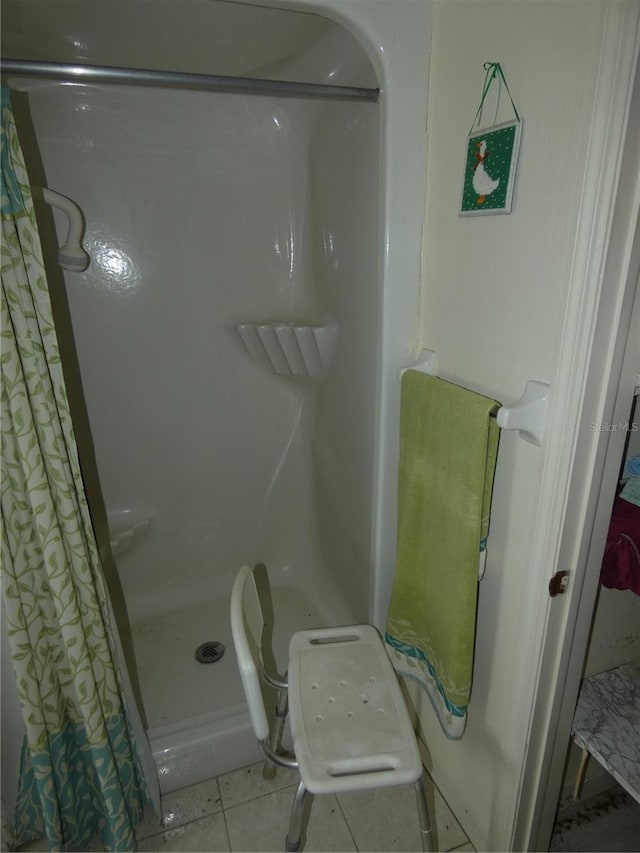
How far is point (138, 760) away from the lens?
50.7 inches

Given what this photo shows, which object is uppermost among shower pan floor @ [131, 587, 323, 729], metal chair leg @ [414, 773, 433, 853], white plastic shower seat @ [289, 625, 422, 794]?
white plastic shower seat @ [289, 625, 422, 794]

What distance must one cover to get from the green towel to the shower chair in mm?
108

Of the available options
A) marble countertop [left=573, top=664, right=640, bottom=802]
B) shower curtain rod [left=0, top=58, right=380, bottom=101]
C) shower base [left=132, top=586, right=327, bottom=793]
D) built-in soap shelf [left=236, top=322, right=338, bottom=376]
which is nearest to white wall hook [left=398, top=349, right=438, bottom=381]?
built-in soap shelf [left=236, top=322, right=338, bottom=376]

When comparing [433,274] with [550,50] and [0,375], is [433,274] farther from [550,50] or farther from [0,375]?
[0,375]

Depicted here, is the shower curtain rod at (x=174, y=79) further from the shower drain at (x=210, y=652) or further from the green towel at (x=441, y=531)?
the shower drain at (x=210, y=652)

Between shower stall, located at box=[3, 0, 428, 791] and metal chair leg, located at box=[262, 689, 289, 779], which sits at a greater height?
shower stall, located at box=[3, 0, 428, 791]

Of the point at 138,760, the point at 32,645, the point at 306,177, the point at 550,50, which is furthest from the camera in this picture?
the point at 306,177

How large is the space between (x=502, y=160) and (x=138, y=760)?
1552 millimetres

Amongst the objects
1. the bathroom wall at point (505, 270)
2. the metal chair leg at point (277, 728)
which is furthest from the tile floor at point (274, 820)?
the bathroom wall at point (505, 270)

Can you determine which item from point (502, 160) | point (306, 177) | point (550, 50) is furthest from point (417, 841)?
point (306, 177)

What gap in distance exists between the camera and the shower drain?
1.74 meters

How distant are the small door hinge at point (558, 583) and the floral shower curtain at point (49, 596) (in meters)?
0.93

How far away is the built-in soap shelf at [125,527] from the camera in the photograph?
73.7 inches

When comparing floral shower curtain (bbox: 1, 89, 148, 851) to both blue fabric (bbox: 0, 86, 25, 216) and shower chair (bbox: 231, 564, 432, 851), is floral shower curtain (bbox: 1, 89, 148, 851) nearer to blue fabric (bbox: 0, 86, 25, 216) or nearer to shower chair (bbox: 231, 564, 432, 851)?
blue fabric (bbox: 0, 86, 25, 216)
